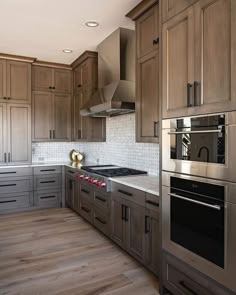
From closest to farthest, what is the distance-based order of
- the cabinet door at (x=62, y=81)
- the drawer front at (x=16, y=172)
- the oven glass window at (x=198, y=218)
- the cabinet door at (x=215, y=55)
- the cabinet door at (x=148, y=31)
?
the cabinet door at (x=215, y=55), the oven glass window at (x=198, y=218), the cabinet door at (x=148, y=31), the drawer front at (x=16, y=172), the cabinet door at (x=62, y=81)

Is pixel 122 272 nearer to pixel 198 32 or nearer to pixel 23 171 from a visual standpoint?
pixel 198 32

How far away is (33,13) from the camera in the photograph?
2930mm

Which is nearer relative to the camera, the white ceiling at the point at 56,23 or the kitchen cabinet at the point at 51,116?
the white ceiling at the point at 56,23

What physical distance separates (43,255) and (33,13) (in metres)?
2.83

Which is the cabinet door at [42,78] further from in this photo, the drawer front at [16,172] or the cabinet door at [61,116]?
the drawer front at [16,172]

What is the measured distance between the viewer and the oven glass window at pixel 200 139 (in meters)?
1.56

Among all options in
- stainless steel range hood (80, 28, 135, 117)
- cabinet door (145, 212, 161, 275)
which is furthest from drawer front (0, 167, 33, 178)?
cabinet door (145, 212, 161, 275)

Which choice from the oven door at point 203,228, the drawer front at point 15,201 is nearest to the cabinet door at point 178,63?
the oven door at point 203,228

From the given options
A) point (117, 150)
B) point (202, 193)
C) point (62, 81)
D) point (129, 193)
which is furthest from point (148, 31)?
point (62, 81)

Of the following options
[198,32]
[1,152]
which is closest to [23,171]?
[1,152]

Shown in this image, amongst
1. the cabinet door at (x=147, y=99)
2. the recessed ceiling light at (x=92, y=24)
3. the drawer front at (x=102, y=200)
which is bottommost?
the drawer front at (x=102, y=200)

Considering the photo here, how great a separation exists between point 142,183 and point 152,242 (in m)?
0.63

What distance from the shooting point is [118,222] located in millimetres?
2943

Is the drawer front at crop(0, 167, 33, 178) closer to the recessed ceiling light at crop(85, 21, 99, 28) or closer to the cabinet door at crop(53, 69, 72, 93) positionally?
the cabinet door at crop(53, 69, 72, 93)
